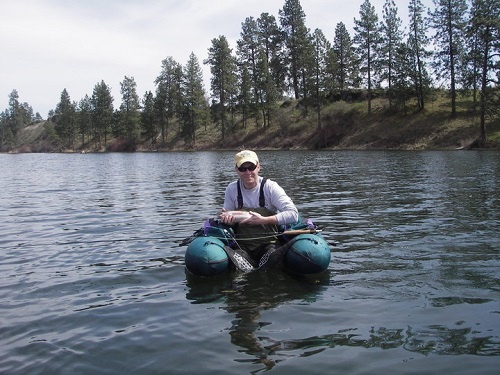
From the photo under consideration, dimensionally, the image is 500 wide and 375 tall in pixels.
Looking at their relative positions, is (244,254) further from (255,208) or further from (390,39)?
(390,39)

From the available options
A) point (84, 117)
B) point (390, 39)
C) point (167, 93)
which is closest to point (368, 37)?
point (390, 39)

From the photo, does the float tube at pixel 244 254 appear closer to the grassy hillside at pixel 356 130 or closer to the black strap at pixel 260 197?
the black strap at pixel 260 197

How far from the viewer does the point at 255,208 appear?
8.61m

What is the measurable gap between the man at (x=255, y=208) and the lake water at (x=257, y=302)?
0.83 metres

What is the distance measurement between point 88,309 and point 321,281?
145 inches

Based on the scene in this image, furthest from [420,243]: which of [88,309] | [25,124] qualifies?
[25,124]

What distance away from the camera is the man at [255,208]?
27.2ft

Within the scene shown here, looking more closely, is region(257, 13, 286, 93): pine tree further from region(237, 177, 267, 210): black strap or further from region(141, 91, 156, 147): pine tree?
region(237, 177, 267, 210): black strap

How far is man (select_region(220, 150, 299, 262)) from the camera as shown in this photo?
Result: 8297mm

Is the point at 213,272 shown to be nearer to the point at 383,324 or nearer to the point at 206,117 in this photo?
the point at 383,324

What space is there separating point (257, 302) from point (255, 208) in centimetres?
219

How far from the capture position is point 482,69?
48.1 meters

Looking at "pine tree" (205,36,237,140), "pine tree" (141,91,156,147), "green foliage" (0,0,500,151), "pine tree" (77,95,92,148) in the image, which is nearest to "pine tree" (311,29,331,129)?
"green foliage" (0,0,500,151)

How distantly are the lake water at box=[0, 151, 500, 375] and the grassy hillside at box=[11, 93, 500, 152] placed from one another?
39.3m
